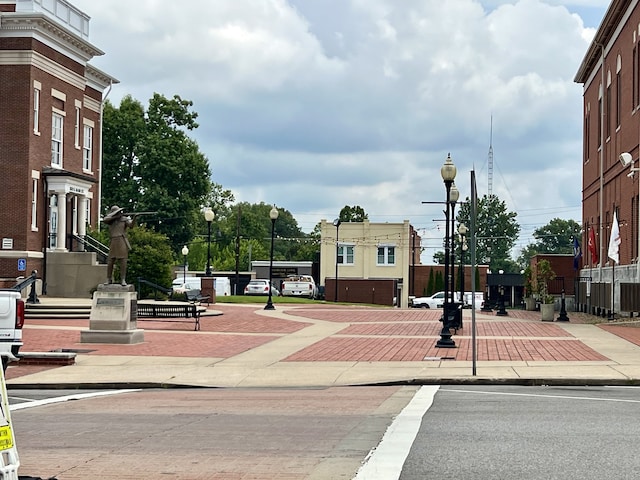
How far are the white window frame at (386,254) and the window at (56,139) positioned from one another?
1789 inches

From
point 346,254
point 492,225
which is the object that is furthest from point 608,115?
point 492,225

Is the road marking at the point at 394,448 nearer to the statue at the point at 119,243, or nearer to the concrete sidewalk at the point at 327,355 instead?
the concrete sidewalk at the point at 327,355

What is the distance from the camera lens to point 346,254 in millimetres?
89312

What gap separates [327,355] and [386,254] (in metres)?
66.1

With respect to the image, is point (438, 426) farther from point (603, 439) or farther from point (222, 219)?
point (222, 219)

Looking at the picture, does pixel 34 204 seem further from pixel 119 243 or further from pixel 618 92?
pixel 618 92

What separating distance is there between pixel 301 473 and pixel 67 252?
3942cm

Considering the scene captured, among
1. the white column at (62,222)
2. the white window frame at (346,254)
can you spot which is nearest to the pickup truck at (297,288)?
the white window frame at (346,254)

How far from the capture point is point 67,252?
4625cm

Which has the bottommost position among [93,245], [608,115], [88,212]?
[93,245]

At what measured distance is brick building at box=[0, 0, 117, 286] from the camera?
4347 cm

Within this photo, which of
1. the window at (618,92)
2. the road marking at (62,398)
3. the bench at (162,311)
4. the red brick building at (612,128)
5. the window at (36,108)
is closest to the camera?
the road marking at (62,398)

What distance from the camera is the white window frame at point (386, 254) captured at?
8875 centimetres

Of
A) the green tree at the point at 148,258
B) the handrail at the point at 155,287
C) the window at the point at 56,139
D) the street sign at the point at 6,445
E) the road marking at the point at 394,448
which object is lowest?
the road marking at the point at 394,448
